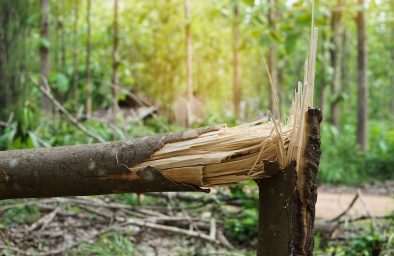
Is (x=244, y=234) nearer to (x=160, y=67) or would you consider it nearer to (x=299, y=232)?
(x=299, y=232)

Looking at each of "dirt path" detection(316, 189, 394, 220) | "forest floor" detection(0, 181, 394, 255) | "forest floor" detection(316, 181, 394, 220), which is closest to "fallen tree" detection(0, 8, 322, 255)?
"forest floor" detection(0, 181, 394, 255)

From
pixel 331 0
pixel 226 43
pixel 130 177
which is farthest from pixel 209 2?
pixel 130 177

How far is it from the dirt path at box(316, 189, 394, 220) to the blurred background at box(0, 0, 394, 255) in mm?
52

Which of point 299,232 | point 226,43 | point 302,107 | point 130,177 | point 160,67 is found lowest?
point 299,232

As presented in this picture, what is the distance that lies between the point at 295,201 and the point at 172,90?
32.0ft

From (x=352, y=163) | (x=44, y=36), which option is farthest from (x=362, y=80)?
(x=44, y=36)

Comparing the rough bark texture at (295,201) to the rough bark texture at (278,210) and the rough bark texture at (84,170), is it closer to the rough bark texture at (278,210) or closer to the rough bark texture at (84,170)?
the rough bark texture at (278,210)

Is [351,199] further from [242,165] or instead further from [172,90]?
[242,165]

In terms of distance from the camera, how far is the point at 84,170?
6.16 feet

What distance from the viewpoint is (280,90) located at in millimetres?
15438

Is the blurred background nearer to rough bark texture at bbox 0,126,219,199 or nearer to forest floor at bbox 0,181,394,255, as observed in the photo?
forest floor at bbox 0,181,394,255

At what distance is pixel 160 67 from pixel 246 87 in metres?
8.42

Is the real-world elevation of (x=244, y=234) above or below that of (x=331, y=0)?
below

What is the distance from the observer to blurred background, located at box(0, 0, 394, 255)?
4.05m
